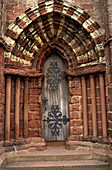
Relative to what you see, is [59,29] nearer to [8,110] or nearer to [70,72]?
[70,72]

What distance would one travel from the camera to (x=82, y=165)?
13.7ft

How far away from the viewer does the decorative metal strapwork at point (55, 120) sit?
18.0 ft

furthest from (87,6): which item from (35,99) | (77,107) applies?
(35,99)

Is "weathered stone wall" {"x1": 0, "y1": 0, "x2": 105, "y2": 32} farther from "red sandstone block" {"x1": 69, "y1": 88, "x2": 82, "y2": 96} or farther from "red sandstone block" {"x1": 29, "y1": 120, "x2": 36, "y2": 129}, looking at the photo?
"red sandstone block" {"x1": 29, "y1": 120, "x2": 36, "y2": 129}

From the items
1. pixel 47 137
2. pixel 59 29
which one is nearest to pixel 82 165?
pixel 47 137

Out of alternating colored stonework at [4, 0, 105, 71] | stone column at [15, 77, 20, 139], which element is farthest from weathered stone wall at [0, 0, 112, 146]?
alternating colored stonework at [4, 0, 105, 71]

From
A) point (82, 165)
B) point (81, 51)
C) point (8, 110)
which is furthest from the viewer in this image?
point (81, 51)

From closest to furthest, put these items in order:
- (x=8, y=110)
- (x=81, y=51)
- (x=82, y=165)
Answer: (x=82, y=165), (x=8, y=110), (x=81, y=51)

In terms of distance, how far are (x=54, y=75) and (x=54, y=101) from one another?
831 mm

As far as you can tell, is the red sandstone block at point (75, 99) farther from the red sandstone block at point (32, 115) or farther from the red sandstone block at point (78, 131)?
the red sandstone block at point (32, 115)

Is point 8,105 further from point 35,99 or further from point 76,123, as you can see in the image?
point 76,123

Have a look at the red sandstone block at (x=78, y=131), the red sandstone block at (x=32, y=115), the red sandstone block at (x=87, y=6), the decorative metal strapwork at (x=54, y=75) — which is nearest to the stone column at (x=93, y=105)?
the red sandstone block at (x=78, y=131)

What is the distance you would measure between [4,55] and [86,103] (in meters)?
2.63

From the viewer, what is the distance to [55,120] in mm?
5523
